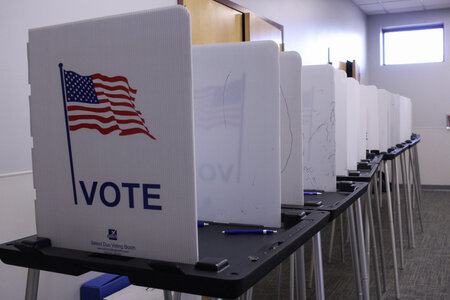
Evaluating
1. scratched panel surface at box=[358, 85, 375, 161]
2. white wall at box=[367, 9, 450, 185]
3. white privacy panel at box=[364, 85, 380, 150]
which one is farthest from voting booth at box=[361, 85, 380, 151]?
white wall at box=[367, 9, 450, 185]

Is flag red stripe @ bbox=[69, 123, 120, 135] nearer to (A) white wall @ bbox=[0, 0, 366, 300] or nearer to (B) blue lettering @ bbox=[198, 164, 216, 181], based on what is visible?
(B) blue lettering @ bbox=[198, 164, 216, 181]

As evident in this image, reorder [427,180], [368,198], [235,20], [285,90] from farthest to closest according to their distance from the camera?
[427,180] < [235,20] < [368,198] < [285,90]

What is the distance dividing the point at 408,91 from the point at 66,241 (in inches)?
273

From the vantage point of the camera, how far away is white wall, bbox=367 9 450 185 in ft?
22.6

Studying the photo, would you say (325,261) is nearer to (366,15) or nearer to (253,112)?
(253,112)

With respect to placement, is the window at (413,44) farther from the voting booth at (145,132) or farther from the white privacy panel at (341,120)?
the voting booth at (145,132)

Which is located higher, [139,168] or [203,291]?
[139,168]

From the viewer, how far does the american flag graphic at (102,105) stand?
75 centimetres

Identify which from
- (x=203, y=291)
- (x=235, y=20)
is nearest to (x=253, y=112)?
(x=203, y=291)

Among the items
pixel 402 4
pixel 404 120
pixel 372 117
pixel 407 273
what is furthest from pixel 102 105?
pixel 402 4

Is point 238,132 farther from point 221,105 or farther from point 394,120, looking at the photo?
point 394,120

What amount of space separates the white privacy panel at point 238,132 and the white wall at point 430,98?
6.54 metres

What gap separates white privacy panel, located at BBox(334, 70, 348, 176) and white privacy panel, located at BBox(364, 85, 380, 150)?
0.78m

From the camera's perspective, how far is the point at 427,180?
694 centimetres
